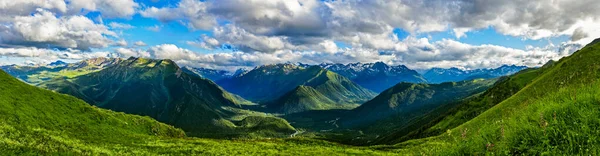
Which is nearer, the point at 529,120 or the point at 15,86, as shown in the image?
the point at 529,120

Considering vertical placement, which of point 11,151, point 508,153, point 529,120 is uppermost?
point 529,120

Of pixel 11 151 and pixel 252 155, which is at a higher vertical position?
pixel 11 151

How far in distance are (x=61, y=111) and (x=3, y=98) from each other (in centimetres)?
1774

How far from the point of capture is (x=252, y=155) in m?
57.6

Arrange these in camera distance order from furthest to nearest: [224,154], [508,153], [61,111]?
[61,111], [224,154], [508,153]

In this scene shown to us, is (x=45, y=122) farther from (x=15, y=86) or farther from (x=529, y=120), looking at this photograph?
(x=529, y=120)

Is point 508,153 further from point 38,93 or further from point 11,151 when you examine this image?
point 38,93

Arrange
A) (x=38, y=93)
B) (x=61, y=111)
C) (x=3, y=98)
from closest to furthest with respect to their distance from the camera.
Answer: (x=3, y=98) < (x=61, y=111) < (x=38, y=93)

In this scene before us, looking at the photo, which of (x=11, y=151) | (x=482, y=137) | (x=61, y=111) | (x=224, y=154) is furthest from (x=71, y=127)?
(x=482, y=137)

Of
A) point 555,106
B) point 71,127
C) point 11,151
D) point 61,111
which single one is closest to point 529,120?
point 555,106

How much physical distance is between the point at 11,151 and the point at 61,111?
307 feet

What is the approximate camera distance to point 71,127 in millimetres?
96312

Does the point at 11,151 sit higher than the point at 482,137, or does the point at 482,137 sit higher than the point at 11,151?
the point at 482,137

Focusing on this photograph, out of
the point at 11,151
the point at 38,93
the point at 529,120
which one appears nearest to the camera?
the point at 529,120
